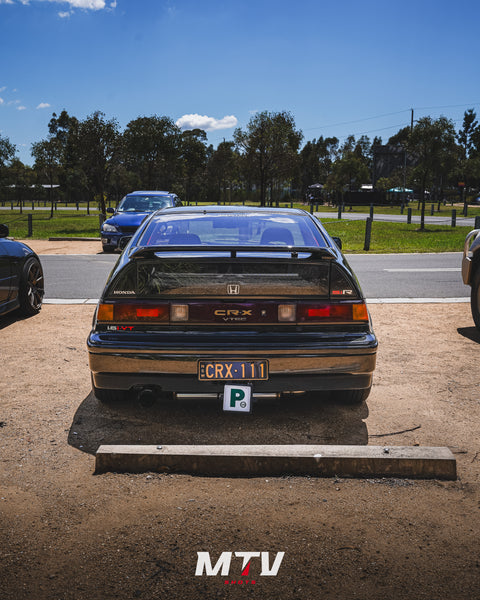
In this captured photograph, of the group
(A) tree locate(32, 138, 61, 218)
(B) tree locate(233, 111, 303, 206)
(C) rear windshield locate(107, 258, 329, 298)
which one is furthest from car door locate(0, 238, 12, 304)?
(A) tree locate(32, 138, 61, 218)

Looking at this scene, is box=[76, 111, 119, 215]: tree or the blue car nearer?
the blue car

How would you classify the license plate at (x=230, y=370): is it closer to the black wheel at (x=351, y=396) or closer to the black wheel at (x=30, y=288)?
the black wheel at (x=351, y=396)

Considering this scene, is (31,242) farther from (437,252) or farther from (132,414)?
(132,414)

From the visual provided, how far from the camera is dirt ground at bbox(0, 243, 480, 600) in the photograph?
2301mm

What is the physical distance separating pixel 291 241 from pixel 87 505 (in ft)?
7.62

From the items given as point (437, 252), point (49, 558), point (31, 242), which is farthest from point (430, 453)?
point (31, 242)

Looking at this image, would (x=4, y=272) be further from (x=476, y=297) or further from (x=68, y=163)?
(x=68, y=163)

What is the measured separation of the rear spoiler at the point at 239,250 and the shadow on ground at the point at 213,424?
94 cm

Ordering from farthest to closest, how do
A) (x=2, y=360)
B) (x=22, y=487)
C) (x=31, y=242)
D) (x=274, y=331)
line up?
1. (x=31, y=242)
2. (x=2, y=360)
3. (x=274, y=331)
4. (x=22, y=487)

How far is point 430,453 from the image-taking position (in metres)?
3.28

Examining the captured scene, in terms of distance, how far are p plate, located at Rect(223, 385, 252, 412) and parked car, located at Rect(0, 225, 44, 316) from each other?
4.07m

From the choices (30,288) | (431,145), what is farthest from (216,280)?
(431,145)

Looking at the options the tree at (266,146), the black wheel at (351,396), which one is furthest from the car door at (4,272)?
the tree at (266,146)

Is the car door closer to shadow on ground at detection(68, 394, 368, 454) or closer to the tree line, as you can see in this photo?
shadow on ground at detection(68, 394, 368, 454)
